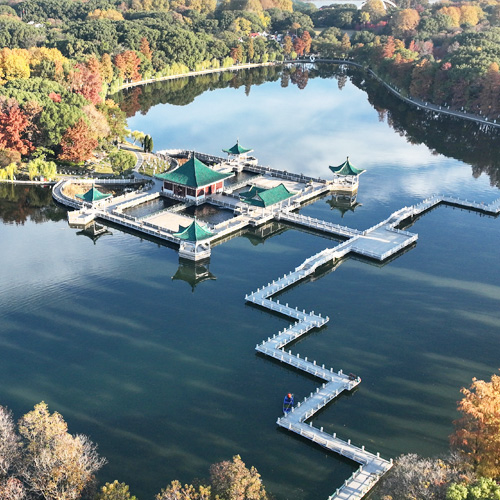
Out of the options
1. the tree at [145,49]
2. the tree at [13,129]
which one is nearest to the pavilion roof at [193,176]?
the tree at [13,129]

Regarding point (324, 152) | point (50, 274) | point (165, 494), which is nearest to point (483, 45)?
point (324, 152)

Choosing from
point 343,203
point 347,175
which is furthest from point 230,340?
point 347,175

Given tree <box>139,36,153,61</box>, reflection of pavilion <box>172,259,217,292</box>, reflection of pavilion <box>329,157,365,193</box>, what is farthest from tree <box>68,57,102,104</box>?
reflection of pavilion <box>172,259,217,292</box>

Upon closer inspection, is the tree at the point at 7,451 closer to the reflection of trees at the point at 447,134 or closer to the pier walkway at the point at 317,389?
the pier walkway at the point at 317,389

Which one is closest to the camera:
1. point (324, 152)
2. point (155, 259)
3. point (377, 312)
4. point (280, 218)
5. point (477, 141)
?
point (377, 312)

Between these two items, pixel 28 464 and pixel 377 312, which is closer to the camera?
pixel 28 464

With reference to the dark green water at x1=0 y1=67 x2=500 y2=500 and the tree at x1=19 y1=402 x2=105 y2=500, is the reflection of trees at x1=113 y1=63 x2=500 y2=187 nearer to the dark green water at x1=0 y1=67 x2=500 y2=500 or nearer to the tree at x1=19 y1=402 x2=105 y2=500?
the dark green water at x1=0 y1=67 x2=500 y2=500

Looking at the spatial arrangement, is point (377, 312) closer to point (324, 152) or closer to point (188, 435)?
point (188, 435)

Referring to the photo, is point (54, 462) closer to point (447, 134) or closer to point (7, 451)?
point (7, 451)
